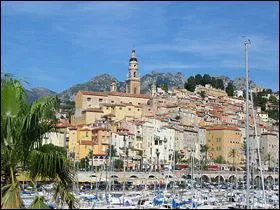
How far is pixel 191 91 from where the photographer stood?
129250 millimetres

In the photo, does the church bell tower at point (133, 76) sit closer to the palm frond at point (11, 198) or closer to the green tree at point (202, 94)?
the green tree at point (202, 94)

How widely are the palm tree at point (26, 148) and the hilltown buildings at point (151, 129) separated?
213ft

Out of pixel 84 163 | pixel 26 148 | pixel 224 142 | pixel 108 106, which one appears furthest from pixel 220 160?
pixel 26 148

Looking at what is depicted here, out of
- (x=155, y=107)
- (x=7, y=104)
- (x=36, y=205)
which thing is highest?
(x=155, y=107)

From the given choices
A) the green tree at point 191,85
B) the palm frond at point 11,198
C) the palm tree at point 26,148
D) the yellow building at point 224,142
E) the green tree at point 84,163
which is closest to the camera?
the palm frond at point 11,198

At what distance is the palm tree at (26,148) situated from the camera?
7.14m

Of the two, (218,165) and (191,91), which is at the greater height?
(191,91)

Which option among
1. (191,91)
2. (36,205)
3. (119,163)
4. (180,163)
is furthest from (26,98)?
(191,91)

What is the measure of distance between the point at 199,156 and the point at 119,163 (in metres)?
20.3

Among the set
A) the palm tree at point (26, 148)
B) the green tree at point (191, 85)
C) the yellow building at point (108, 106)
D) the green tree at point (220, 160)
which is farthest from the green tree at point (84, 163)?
the palm tree at point (26, 148)

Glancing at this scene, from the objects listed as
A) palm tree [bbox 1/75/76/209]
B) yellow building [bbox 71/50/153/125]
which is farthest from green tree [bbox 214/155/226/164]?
palm tree [bbox 1/75/76/209]

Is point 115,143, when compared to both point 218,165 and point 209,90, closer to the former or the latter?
point 218,165

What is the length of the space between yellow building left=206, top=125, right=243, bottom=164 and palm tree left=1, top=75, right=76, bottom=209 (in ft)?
285

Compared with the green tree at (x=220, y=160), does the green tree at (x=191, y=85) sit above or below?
above
